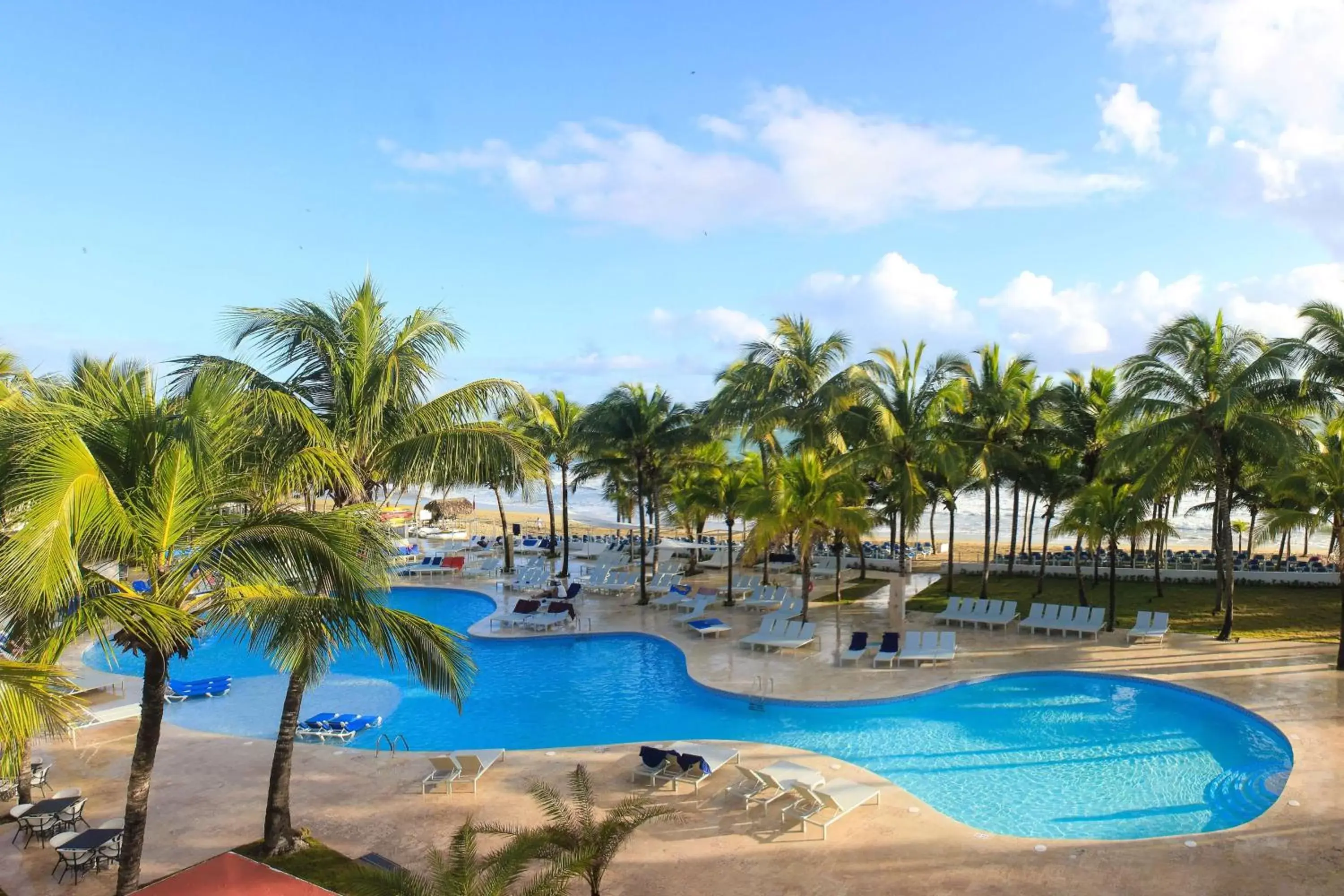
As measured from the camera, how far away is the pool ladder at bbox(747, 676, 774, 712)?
46.4 ft

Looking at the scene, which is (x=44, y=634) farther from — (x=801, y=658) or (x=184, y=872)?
(x=801, y=658)

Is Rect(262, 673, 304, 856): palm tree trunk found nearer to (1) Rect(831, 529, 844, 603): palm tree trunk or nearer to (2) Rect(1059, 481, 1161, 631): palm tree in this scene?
(1) Rect(831, 529, 844, 603): palm tree trunk

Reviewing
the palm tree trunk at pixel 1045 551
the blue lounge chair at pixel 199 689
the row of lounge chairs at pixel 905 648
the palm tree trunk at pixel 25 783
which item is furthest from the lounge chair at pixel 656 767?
the palm tree trunk at pixel 1045 551

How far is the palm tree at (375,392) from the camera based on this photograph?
8.95m

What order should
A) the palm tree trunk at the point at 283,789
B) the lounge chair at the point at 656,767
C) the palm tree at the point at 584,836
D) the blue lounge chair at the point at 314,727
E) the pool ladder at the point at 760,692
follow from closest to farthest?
the palm tree at the point at 584,836 < the palm tree trunk at the point at 283,789 < the lounge chair at the point at 656,767 < the blue lounge chair at the point at 314,727 < the pool ladder at the point at 760,692

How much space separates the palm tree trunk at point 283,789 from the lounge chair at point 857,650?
11.0 metres

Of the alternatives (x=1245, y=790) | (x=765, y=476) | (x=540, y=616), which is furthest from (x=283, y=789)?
(x=765, y=476)

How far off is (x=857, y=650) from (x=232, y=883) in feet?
43.2

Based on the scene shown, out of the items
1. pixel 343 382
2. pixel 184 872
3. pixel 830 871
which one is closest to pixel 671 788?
pixel 830 871

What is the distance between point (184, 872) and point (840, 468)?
644 inches

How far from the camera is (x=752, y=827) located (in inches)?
367

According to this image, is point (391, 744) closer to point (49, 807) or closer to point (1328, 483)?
point (49, 807)

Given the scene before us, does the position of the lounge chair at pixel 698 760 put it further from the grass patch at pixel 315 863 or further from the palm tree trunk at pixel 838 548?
the palm tree trunk at pixel 838 548

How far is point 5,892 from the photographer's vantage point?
7.95 meters
